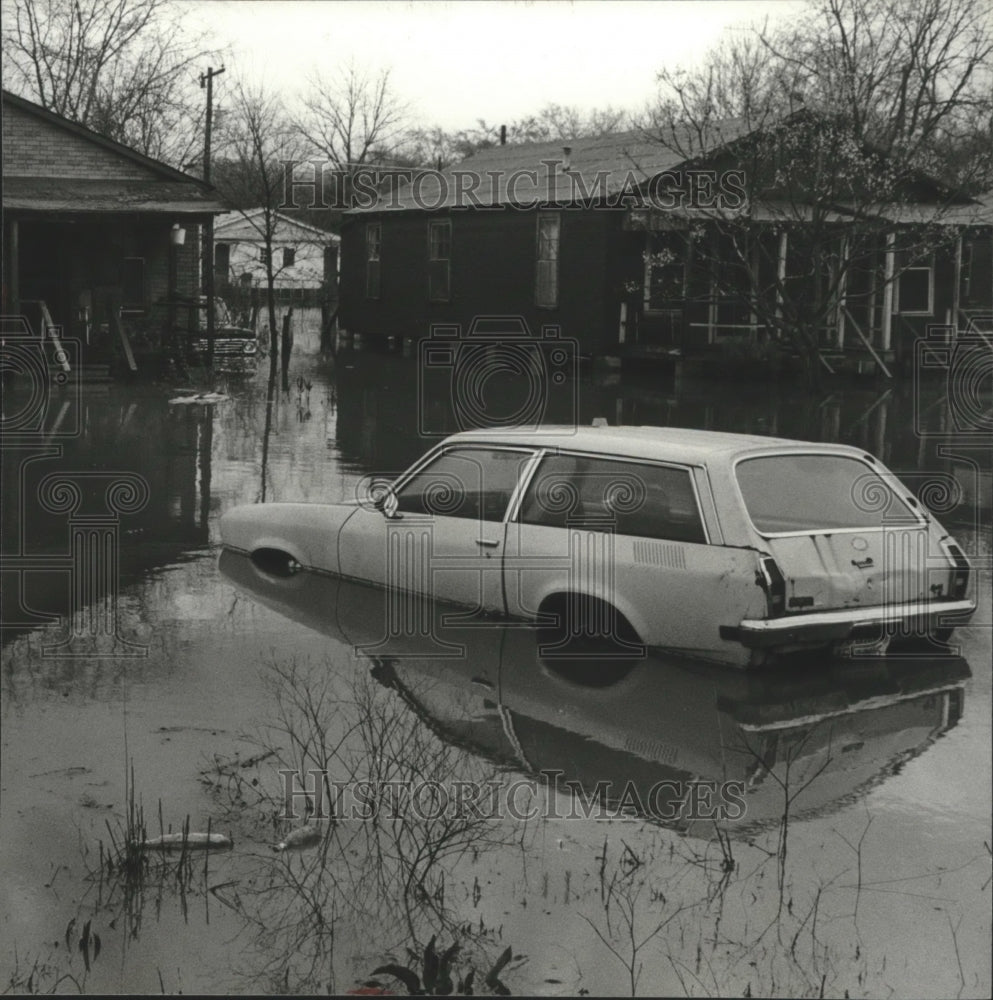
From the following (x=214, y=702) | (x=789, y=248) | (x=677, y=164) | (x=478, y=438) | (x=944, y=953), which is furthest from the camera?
(x=789, y=248)

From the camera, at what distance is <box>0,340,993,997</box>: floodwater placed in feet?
15.3

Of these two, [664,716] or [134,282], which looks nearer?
[664,716]

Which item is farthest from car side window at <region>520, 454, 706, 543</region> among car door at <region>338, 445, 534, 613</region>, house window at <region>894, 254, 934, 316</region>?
house window at <region>894, 254, 934, 316</region>

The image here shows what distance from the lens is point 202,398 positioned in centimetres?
2441

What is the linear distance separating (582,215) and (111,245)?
32.0 feet

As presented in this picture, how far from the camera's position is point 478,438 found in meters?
9.24

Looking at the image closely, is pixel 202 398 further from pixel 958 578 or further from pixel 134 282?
pixel 958 578

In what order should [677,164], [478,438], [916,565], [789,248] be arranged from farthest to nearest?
1. [789,248]
2. [677,164]
3. [478,438]
4. [916,565]

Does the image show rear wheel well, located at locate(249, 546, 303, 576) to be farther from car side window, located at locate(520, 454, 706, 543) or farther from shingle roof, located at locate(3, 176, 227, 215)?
shingle roof, located at locate(3, 176, 227, 215)

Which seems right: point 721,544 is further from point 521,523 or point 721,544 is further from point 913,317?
point 913,317

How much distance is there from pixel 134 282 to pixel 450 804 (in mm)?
27636

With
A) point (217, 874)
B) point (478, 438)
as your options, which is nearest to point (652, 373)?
point (478, 438)

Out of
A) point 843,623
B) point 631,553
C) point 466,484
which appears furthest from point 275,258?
point 843,623

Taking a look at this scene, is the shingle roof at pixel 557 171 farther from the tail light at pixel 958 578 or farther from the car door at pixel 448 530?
the tail light at pixel 958 578
